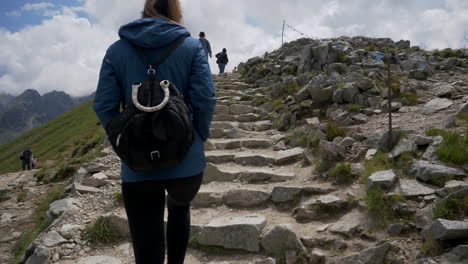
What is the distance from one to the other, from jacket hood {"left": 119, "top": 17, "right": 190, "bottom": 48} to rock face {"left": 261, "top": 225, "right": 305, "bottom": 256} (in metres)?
3.28

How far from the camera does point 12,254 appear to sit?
7309 mm

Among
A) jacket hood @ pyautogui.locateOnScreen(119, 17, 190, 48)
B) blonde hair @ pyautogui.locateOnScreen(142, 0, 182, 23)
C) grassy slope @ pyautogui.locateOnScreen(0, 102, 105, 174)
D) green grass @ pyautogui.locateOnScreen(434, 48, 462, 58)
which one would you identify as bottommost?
grassy slope @ pyautogui.locateOnScreen(0, 102, 105, 174)

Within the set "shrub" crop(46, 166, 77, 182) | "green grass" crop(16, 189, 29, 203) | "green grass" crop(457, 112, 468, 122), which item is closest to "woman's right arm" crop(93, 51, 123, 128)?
"green grass" crop(457, 112, 468, 122)

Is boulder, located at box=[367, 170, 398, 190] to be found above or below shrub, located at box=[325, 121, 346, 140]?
below

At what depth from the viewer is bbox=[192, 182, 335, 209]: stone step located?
646cm

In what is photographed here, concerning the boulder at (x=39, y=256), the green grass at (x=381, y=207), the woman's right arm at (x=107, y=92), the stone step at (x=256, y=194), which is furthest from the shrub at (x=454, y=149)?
the boulder at (x=39, y=256)

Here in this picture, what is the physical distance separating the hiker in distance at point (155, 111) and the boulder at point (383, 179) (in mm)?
3395

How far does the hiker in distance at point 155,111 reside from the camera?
2643 mm

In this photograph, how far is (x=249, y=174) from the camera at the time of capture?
7.97 metres

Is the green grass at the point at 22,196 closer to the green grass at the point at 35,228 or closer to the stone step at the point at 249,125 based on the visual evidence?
the green grass at the point at 35,228

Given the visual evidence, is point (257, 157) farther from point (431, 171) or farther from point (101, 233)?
point (431, 171)

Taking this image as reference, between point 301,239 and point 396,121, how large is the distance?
461 cm

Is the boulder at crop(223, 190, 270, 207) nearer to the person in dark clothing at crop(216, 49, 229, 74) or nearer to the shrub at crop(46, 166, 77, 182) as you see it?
the shrub at crop(46, 166, 77, 182)

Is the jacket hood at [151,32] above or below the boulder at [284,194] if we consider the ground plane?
above
